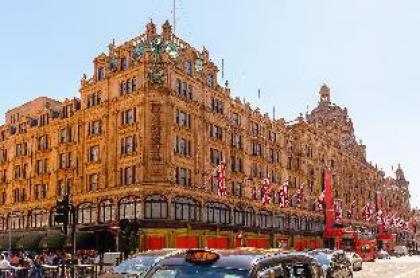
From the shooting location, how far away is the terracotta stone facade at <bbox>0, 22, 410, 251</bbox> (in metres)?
47.8

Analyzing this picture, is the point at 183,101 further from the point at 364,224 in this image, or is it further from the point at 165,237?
the point at 364,224

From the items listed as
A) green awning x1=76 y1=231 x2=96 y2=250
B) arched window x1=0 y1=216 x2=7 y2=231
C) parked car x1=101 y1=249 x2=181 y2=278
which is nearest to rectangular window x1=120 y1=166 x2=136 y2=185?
green awning x1=76 y1=231 x2=96 y2=250

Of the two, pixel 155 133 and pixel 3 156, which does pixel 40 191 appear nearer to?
pixel 3 156

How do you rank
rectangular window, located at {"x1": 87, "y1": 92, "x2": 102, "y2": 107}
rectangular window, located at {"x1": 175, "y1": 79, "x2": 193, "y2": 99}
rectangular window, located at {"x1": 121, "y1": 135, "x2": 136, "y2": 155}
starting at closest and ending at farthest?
rectangular window, located at {"x1": 121, "y1": 135, "x2": 136, "y2": 155}, rectangular window, located at {"x1": 175, "y1": 79, "x2": 193, "y2": 99}, rectangular window, located at {"x1": 87, "y1": 92, "x2": 102, "y2": 107}

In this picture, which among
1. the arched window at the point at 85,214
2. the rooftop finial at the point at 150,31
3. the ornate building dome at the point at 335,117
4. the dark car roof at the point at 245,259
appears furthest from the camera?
the ornate building dome at the point at 335,117

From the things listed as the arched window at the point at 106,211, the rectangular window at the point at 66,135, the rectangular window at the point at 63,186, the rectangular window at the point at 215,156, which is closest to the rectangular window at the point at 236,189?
the rectangular window at the point at 215,156

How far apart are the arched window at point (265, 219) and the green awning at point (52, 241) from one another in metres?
22.6

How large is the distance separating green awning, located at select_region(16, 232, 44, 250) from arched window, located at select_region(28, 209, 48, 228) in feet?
7.11

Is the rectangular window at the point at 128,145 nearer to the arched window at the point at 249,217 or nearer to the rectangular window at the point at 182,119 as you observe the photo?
the rectangular window at the point at 182,119

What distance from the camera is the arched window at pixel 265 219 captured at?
6275 centimetres

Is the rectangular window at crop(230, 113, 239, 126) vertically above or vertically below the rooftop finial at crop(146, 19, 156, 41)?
below

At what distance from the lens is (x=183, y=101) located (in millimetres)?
50250

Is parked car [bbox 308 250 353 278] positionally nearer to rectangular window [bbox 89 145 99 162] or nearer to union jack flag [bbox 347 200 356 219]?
rectangular window [bbox 89 145 99 162]

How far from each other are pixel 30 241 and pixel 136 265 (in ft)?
132
